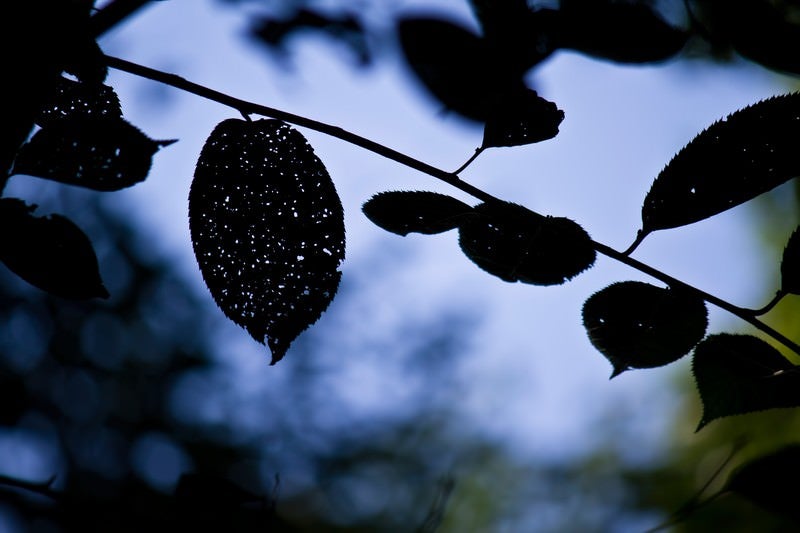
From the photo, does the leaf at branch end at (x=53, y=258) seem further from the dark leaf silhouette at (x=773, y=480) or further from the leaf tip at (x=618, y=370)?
the dark leaf silhouette at (x=773, y=480)

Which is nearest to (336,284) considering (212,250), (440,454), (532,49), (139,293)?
(212,250)

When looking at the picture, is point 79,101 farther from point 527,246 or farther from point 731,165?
point 731,165

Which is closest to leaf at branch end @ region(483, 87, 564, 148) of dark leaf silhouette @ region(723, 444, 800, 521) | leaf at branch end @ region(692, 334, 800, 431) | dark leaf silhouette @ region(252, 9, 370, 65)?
leaf at branch end @ region(692, 334, 800, 431)

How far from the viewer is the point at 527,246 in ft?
1.13

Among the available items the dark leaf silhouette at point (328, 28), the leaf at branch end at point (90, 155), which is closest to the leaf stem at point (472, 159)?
the leaf at branch end at point (90, 155)

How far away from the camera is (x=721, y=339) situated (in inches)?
13.5

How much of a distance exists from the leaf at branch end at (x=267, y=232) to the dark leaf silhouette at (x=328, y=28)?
0.52 metres

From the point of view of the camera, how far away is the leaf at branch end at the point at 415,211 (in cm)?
35

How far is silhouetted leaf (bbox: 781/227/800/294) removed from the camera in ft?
1.19

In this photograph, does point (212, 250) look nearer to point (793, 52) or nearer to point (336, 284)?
point (336, 284)

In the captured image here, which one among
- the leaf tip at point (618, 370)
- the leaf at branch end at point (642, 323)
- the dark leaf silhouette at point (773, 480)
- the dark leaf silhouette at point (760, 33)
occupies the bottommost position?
the dark leaf silhouette at point (773, 480)

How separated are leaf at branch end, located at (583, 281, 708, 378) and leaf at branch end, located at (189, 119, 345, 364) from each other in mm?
140

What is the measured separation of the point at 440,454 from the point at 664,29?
6.02m

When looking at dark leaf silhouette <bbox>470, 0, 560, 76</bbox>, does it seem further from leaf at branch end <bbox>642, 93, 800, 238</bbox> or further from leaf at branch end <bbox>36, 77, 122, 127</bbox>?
leaf at branch end <bbox>36, 77, 122, 127</bbox>
